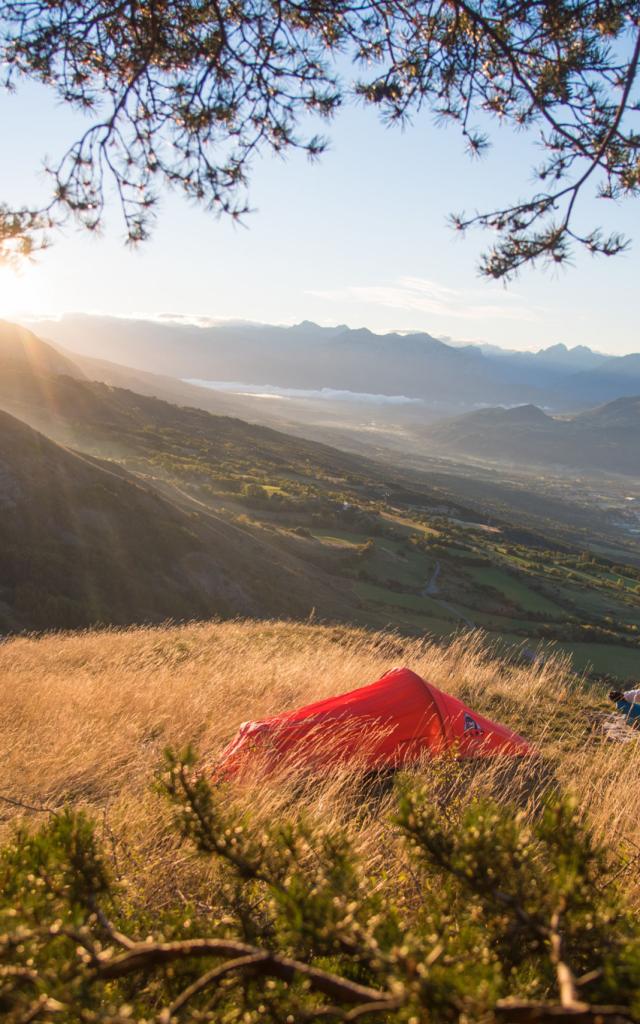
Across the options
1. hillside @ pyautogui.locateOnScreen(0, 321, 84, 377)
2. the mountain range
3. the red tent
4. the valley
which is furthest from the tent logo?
hillside @ pyautogui.locateOnScreen(0, 321, 84, 377)

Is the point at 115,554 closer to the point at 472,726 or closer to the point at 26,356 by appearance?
the point at 472,726

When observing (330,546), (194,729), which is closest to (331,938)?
(194,729)

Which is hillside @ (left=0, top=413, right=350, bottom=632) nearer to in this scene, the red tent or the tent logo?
the red tent

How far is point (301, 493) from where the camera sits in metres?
57.0

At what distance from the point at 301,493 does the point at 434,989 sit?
183 feet

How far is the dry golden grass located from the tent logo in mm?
622

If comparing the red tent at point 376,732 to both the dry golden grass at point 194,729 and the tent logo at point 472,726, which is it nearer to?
the tent logo at point 472,726

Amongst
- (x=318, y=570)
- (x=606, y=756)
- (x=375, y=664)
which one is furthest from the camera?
(x=318, y=570)

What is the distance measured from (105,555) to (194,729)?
2293 cm

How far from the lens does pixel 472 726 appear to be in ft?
19.2

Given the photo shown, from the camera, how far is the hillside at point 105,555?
2283cm

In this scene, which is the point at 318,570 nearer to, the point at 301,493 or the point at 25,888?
the point at 301,493

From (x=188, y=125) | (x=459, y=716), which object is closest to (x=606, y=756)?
(x=459, y=716)

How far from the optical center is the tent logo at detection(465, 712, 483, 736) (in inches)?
228
